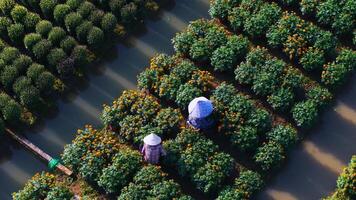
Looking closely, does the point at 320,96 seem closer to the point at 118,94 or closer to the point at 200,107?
the point at 200,107

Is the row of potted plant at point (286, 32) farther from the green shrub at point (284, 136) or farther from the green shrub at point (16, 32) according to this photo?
the green shrub at point (16, 32)

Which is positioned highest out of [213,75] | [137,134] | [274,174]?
[213,75]

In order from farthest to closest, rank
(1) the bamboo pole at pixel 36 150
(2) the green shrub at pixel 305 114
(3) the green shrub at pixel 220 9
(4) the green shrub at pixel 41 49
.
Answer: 1. (3) the green shrub at pixel 220 9
2. (4) the green shrub at pixel 41 49
3. (2) the green shrub at pixel 305 114
4. (1) the bamboo pole at pixel 36 150

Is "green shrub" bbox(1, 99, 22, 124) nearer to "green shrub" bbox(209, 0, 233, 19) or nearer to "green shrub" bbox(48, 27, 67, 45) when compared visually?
"green shrub" bbox(48, 27, 67, 45)

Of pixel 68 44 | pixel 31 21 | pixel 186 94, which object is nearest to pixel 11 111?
pixel 68 44

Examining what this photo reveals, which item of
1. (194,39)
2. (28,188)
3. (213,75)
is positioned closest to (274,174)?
(213,75)

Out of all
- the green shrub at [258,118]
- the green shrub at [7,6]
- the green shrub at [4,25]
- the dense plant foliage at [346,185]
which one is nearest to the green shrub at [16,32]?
the green shrub at [4,25]

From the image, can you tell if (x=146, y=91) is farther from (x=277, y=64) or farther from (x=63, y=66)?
(x=277, y=64)
